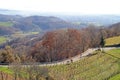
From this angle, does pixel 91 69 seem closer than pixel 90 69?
Yes

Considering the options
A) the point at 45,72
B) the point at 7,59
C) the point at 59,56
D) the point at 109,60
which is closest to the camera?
the point at 45,72

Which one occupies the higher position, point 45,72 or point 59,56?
point 45,72

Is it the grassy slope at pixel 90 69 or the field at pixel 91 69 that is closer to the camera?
the field at pixel 91 69

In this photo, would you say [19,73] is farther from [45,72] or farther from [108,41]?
[108,41]

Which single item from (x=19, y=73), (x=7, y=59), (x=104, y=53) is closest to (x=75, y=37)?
(x=104, y=53)

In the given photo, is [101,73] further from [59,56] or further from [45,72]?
[59,56]

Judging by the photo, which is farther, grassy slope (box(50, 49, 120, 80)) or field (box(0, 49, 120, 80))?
grassy slope (box(50, 49, 120, 80))

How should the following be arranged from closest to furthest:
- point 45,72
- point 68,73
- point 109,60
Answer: point 45,72, point 68,73, point 109,60

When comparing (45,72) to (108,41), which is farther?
(108,41)
